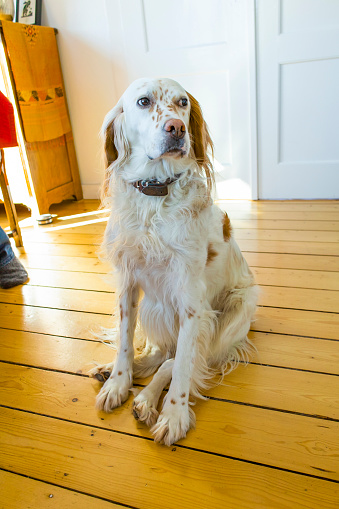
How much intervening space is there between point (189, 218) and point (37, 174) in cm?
228

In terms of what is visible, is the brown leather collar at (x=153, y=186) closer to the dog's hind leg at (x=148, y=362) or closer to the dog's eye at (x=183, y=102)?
the dog's eye at (x=183, y=102)

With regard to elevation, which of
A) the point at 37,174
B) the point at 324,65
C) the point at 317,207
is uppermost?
the point at 324,65

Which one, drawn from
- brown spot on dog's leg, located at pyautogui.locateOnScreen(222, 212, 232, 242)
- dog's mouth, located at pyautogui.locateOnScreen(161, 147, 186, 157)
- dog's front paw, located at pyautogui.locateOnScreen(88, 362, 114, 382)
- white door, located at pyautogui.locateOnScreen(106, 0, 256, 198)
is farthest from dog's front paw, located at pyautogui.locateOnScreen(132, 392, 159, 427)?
white door, located at pyautogui.locateOnScreen(106, 0, 256, 198)

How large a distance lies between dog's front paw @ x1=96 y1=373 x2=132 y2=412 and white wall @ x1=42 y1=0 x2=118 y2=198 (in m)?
2.14

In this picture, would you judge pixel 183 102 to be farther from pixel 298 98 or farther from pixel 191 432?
pixel 298 98

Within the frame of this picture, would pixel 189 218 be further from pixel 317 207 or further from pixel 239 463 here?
pixel 317 207

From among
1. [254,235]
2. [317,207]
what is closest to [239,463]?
[254,235]

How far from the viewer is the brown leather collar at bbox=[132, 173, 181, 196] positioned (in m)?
1.17

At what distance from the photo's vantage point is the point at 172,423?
3.73 ft

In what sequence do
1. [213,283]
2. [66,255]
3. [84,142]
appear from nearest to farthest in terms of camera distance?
1. [213,283]
2. [66,255]
3. [84,142]

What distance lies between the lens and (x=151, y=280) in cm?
128

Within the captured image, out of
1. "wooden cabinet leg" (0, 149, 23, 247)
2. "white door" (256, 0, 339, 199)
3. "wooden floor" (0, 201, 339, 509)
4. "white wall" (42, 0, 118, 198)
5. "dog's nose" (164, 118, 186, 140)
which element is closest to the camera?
"wooden floor" (0, 201, 339, 509)

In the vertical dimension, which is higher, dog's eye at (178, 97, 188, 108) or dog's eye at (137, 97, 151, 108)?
dog's eye at (137, 97, 151, 108)

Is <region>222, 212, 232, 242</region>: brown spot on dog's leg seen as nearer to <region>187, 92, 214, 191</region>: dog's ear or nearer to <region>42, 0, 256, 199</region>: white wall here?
<region>187, 92, 214, 191</region>: dog's ear
